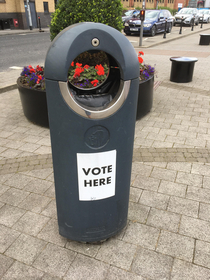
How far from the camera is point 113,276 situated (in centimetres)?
217

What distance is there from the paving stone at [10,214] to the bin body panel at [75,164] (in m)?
0.68

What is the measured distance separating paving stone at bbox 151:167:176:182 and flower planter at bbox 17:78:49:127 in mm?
2311

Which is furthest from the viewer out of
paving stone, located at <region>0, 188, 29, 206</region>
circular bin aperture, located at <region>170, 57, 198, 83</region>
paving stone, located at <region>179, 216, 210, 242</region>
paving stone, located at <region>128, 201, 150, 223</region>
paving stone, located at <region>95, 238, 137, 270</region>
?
circular bin aperture, located at <region>170, 57, 198, 83</region>

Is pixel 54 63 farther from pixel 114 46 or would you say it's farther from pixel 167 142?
pixel 167 142

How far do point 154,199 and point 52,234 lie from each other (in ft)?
4.18

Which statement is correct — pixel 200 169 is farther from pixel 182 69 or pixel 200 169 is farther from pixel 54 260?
pixel 182 69

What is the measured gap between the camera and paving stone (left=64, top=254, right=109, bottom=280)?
217cm

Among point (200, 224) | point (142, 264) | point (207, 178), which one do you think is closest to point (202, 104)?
point (207, 178)

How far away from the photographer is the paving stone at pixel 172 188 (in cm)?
321

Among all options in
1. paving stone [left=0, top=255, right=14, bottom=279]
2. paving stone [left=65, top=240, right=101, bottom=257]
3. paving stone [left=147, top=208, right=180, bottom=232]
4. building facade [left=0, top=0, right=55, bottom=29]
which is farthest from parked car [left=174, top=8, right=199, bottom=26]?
paving stone [left=0, top=255, right=14, bottom=279]

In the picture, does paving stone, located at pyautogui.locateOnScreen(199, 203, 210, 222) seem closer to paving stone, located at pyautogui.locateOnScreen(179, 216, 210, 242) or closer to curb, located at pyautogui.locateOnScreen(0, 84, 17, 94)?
paving stone, located at pyautogui.locateOnScreen(179, 216, 210, 242)

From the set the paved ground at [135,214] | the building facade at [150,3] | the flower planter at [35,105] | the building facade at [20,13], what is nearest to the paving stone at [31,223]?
the paved ground at [135,214]

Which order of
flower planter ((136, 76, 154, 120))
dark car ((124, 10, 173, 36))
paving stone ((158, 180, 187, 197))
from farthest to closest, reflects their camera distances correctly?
dark car ((124, 10, 173, 36)) < flower planter ((136, 76, 154, 120)) < paving stone ((158, 180, 187, 197))

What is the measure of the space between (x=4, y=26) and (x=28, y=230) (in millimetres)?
26350
